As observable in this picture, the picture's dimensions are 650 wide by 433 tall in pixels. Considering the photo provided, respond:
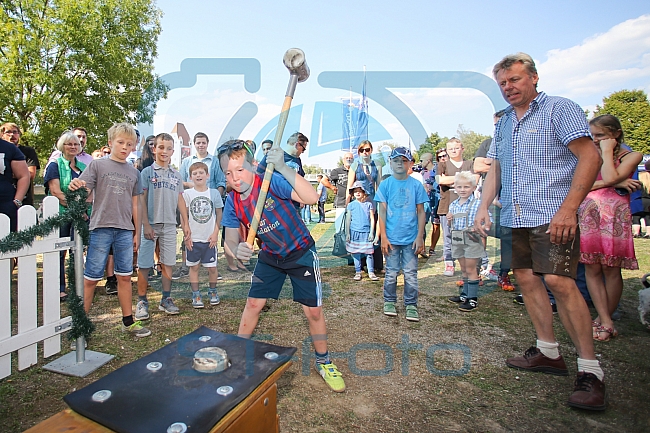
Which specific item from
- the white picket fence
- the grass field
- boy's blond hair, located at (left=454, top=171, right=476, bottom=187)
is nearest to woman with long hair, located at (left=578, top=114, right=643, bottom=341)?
the grass field

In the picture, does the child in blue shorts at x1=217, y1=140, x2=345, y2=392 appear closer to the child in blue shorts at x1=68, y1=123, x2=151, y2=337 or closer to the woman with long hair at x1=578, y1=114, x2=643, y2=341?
the child in blue shorts at x1=68, y1=123, x2=151, y2=337

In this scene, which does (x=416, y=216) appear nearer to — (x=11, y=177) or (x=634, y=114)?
(x=11, y=177)

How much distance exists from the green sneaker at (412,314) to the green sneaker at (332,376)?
1511 mm

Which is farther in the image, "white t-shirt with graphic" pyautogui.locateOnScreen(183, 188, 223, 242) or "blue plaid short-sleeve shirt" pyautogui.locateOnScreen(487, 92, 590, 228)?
"white t-shirt with graphic" pyautogui.locateOnScreen(183, 188, 223, 242)

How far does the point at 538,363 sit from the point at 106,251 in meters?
3.84

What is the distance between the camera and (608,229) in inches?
145

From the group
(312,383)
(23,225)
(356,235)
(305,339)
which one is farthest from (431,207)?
(23,225)

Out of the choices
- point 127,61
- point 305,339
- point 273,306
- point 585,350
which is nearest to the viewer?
point 585,350

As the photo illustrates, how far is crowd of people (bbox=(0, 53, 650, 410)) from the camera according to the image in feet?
8.71

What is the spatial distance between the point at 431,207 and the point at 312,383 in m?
6.30

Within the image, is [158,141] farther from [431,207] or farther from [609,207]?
[431,207]

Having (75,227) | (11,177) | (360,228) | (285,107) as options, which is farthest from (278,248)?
(11,177)

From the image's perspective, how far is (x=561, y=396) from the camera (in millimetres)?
2693

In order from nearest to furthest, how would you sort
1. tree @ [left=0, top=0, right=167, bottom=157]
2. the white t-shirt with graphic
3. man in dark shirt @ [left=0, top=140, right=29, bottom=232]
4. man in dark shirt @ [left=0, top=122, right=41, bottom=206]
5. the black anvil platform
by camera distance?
the black anvil platform → man in dark shirt @ [left=0, top=140, right=29, bottom=232] → the white t-shirt with graphic → man in dark shirt @ [left=0, top=122, right=41, bottom=206] → tree @ [left=0, top=0, right=167, bottom=157]
